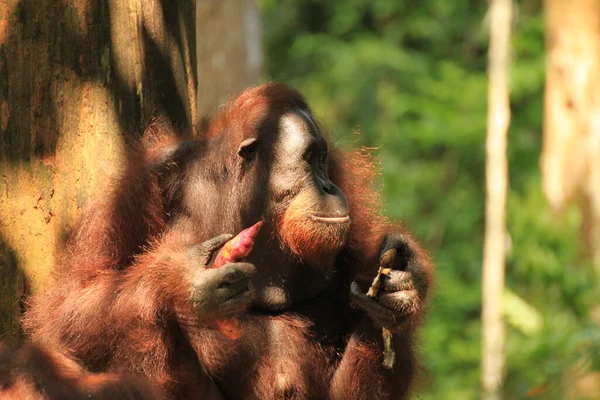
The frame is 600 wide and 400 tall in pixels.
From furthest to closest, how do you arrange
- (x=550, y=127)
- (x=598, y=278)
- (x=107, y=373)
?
1. (x=550, y=127)
2. (x=598, y=278)
3. (x=107, y=373)

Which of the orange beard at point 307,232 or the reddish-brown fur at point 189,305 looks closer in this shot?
the reddish-brown fur at point 189,305

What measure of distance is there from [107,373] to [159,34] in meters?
1.52

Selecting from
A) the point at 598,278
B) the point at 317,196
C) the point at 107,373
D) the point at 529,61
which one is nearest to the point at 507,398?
the point at 598,278

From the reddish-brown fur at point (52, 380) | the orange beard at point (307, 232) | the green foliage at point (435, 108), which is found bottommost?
the green foliage at point (435, 108)

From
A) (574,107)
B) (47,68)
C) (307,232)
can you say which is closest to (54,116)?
(47,68)

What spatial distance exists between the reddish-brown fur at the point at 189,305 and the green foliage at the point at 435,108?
16.8ft

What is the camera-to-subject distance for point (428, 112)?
12.7 metres

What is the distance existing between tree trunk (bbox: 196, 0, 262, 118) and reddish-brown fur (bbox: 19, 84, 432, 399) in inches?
143

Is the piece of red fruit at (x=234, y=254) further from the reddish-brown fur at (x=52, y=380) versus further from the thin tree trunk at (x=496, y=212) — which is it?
the thin tree trunk at (x=496, y=212)

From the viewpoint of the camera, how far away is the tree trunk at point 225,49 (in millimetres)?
7672

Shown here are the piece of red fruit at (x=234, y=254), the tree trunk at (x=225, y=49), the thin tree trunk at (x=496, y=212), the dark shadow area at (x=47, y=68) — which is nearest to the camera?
the piece of red fruit at (x=234, y=254)

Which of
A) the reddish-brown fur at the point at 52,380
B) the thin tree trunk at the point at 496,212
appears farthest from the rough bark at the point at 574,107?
the reddish-brown fur at the point at 52,380

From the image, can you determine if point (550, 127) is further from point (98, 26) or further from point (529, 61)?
point (98, 26)

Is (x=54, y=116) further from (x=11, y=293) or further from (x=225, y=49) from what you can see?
(x=225, y=49)
